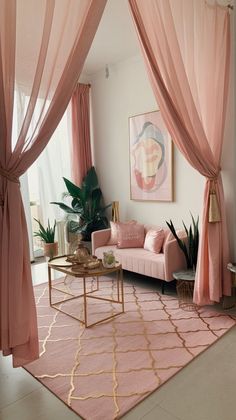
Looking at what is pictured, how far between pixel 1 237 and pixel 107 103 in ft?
11.2

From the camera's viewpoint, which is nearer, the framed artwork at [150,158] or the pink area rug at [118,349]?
the pink area rug at [118,349]

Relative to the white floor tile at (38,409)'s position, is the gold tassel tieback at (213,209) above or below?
above

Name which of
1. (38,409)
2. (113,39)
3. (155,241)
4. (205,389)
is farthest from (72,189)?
(205,389)

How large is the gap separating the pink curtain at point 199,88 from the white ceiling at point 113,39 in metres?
0.68

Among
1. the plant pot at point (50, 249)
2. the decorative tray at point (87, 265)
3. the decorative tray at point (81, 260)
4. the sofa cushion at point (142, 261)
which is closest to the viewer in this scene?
the decorative tray at point (87, 265)

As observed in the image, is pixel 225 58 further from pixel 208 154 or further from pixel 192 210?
pixel 192 210

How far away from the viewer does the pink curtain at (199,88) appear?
255cm

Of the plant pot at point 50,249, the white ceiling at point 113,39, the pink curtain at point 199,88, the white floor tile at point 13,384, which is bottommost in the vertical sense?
the white floor tile at point 13,384

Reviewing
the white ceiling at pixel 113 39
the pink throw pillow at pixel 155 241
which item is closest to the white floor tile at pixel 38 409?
the pink throw pillow at pixel 155 241

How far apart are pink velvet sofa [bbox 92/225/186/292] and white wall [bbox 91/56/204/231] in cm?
40

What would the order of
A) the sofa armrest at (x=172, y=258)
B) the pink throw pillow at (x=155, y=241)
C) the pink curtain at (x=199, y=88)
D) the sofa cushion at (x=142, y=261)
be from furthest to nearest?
the pink throw pillow at (x=155, y=241)
the sofa cushion at (x=142, y=261)
the sofa armrest at (x=172, y=258)
the pink curtain at (x=199, y=88)

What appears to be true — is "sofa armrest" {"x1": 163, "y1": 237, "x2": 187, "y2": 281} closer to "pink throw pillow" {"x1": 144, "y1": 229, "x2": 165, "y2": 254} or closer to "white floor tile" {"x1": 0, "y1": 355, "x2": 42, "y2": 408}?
"pink throw pillow" {"x1": 144, "y1": 229, "x2": 165, "y2": 254}

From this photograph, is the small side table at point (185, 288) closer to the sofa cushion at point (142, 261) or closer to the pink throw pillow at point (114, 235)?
the sofa cushion at point (142, 261)

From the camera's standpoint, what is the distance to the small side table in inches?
123
